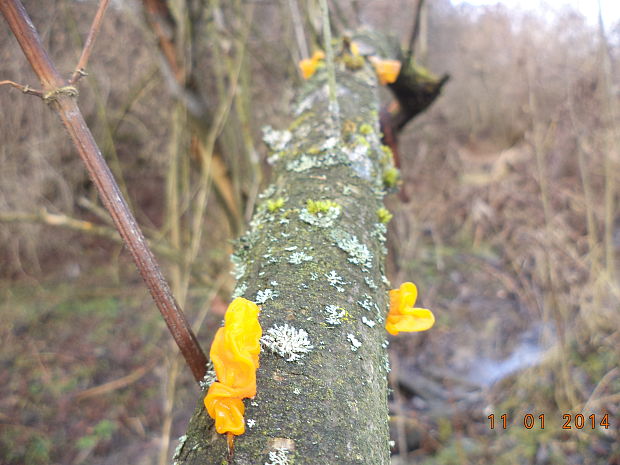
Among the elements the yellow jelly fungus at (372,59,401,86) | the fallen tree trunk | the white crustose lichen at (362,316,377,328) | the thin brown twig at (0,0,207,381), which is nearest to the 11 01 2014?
the yellow jelly fungus at (372,59,401,86)

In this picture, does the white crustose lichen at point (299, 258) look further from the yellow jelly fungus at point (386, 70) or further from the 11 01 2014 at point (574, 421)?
the 11 01 2014 at point (574, 421)

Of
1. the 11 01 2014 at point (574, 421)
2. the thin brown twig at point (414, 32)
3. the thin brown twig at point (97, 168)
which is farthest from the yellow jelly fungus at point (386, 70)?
the 11 01 2014 at point (574, 421)

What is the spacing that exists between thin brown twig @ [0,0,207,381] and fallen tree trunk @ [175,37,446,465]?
0.54ft

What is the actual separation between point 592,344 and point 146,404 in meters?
4.22

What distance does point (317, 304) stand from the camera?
0.96m

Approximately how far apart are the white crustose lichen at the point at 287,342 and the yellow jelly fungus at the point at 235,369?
1.9 inches

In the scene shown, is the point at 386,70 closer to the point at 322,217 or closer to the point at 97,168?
the point at 322,217

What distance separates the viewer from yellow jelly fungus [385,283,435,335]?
1.16 meters

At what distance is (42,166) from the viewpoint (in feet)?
18.2

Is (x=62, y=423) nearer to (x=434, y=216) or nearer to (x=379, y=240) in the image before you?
(x=379, y=240)

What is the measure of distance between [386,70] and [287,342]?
1777mm

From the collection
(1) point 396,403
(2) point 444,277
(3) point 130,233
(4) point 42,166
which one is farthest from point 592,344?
(4) point 42,166

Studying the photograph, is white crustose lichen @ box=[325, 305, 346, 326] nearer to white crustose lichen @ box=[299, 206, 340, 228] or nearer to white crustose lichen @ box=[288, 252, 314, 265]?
white crustose lichen @ box=[288, 252, 314, 265]

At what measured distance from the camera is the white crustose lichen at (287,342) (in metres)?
0.86
